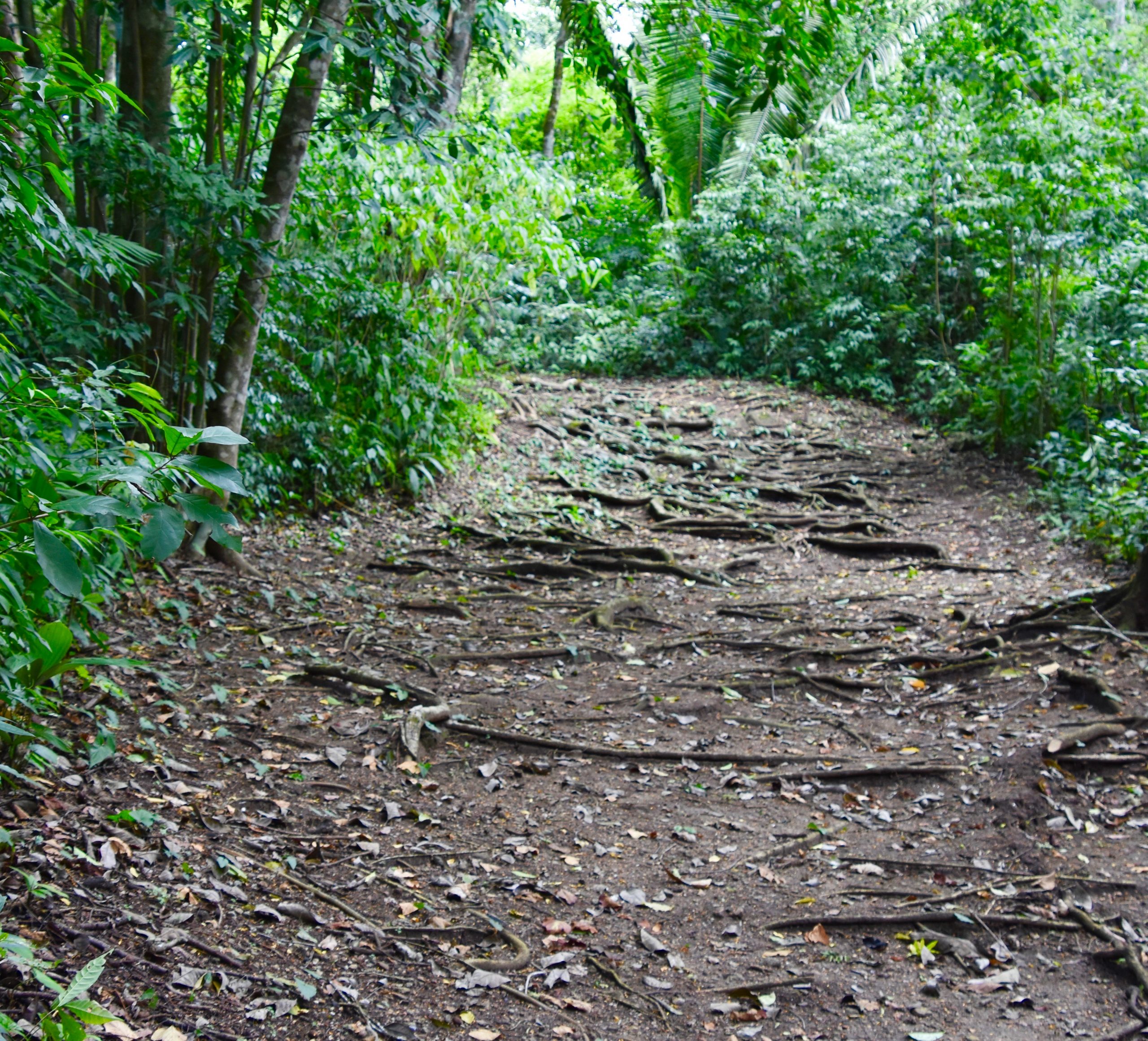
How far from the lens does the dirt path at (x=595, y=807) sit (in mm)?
2932

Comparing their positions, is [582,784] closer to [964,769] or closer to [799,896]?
[799,896]

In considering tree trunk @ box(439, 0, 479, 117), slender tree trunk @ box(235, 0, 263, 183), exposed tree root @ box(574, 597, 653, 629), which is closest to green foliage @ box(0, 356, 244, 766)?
slender tree trunk @ box(235, 0, 263, 183)

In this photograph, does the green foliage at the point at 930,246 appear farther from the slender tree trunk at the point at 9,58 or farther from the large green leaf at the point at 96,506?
the large green leaf at the point at 96,506

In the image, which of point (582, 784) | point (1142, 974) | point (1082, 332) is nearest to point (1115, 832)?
point (1142, 974)

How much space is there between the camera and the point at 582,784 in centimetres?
463

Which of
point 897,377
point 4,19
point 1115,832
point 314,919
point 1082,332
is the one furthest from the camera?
point 897,377

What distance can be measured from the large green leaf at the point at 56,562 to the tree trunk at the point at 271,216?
4.55 metres

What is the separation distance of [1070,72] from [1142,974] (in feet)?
35.2

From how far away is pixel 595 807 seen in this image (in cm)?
443

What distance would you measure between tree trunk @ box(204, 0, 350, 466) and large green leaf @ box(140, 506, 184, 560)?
4.55 m

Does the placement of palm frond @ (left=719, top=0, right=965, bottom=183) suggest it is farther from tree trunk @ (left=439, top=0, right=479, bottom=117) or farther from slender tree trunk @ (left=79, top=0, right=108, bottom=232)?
slender tree trunk @ (left=79, top=0, right=108, bottom=232)

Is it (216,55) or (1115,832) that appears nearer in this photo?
(1115,832)

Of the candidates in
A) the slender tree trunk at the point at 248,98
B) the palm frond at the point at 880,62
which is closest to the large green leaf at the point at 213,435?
the slender tree trunk at the point at 248,98

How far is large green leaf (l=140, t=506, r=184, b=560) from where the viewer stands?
1651 millimetres
